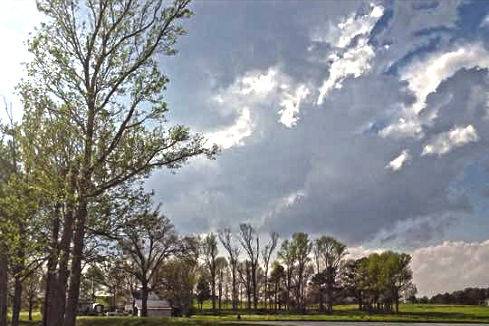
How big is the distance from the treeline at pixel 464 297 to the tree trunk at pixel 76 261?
159485 mm

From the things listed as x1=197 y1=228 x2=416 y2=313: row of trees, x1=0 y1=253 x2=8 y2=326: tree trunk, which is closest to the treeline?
x1=197 y1=228 x2=416 y2=313: row of trees

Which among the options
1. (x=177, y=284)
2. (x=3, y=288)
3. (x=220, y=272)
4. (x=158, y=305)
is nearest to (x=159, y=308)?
(x=158, y=305)

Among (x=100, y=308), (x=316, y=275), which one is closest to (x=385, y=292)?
(x=316, y=275)

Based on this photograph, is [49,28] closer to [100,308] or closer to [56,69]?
[56,69]

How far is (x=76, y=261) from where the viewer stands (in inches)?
915

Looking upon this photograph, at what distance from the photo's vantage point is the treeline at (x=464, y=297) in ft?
543

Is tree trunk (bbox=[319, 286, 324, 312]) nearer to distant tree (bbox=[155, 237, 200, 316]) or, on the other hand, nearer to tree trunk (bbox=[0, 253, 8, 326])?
distant tree (bbox=[155, 237, 200, 316])

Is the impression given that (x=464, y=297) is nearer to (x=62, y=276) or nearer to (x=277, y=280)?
(x=277, y=280)

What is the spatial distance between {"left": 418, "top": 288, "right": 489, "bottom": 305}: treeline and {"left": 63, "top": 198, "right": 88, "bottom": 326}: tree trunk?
159m

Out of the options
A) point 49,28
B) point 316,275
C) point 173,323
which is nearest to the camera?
point 49,28

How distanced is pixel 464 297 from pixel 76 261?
16780cm

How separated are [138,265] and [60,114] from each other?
2462 inches

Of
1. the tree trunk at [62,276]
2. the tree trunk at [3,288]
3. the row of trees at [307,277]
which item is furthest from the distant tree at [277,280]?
the tree trunk at [62,276]

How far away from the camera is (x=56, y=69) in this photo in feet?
79.7
